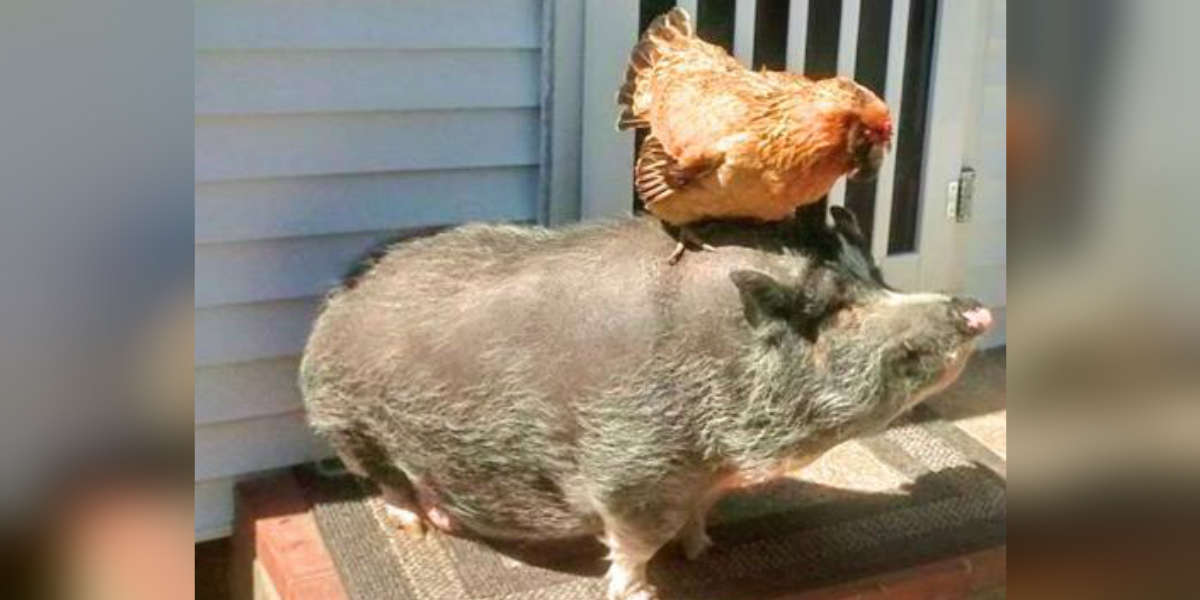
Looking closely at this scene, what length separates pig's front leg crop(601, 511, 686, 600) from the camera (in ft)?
6.46

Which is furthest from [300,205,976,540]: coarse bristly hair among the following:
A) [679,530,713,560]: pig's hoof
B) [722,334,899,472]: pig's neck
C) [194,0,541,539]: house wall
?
[194,0,541,539]: house wall

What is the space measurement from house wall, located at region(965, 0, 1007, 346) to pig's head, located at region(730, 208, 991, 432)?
3.17ft

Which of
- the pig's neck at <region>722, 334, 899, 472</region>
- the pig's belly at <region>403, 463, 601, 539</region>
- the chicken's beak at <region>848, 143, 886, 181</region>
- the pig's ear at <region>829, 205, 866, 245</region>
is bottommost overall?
the pig's belly at <region>403, 463, 601, 539</region>

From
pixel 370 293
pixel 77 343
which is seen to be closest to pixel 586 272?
pixel 370 293

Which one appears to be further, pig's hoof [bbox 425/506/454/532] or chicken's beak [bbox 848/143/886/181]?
pig's hoof [bbox 425/506/454/532]

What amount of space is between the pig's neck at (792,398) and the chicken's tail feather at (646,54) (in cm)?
41

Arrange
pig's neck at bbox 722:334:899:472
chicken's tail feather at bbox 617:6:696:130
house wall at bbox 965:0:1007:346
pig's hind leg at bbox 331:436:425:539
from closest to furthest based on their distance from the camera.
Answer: pig's neck at bbox 722:334:899:472 → chicken's tail feather at bbox 617:6:696:130 → pig's hind leg at bbox 331:436:425:539 → house wall at bbox 965:0:1007:346

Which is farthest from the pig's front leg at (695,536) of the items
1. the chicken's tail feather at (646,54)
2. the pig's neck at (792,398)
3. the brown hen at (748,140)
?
the chicken's tail feather at (646,54)

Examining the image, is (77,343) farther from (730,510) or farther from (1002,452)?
(1002,452)

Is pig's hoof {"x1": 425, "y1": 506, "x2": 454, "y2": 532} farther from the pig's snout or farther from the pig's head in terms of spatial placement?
the pig's snout

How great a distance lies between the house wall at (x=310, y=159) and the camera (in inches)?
91.2

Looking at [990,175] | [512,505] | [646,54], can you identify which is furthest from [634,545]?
[990,175]

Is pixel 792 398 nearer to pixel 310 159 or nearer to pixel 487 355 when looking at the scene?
pixel 487 355

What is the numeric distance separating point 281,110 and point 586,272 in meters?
0.70
